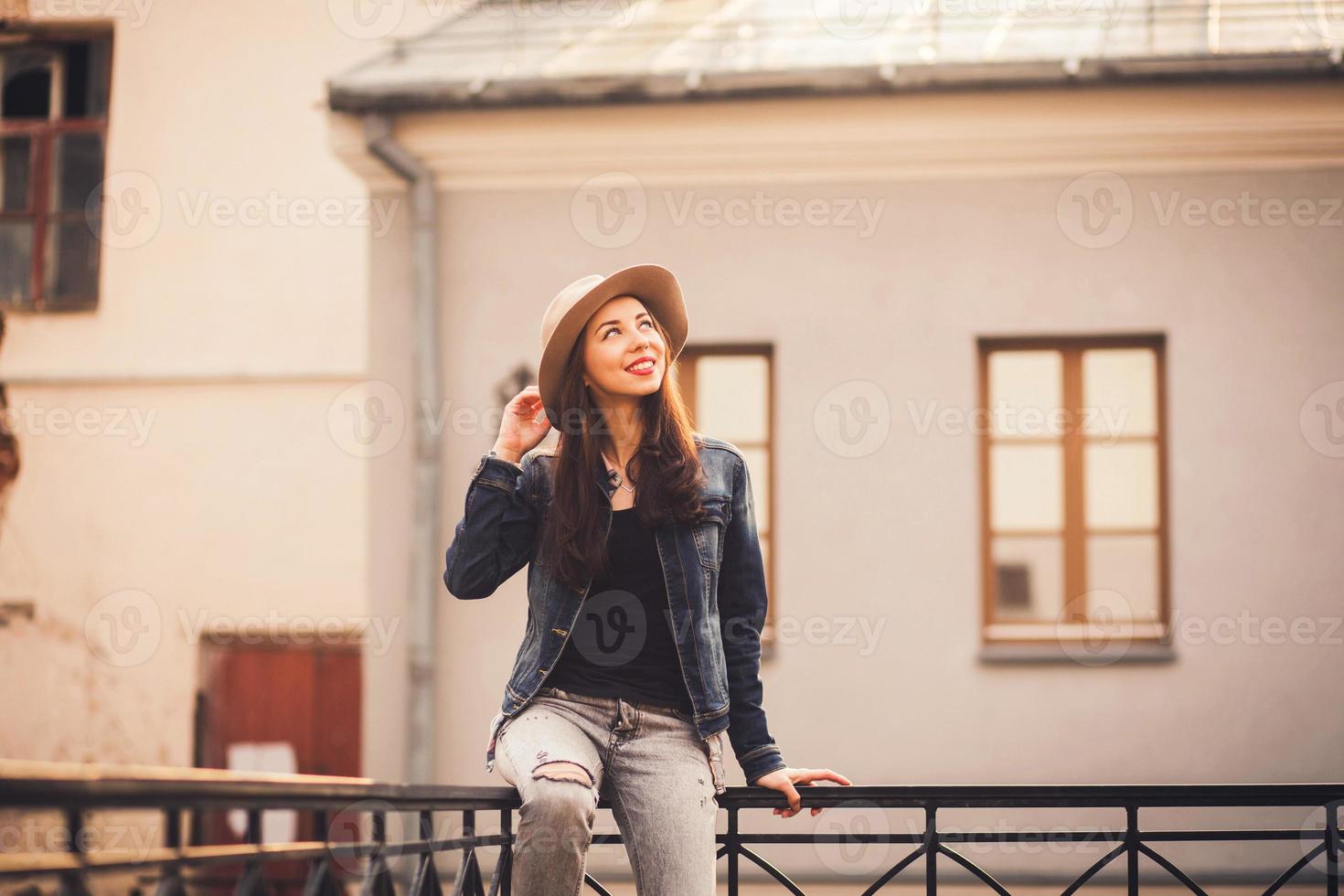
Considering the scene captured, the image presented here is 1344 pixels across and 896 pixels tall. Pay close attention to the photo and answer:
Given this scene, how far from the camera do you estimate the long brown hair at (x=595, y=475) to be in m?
2.84

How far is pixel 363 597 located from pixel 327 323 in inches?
96.0

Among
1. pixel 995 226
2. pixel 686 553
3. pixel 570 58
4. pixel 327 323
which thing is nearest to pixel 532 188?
pixel 570 58

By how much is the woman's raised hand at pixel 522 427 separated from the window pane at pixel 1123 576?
16.3ft

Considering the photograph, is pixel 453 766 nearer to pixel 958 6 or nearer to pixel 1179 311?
pixel 1179 311

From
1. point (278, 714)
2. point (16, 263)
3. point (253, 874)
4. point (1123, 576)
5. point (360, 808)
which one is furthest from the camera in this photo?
point (16, 263)

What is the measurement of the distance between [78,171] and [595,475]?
10.5 meters

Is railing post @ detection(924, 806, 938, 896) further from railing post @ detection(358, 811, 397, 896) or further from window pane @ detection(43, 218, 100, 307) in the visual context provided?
window pane @ detection(43, 218, 100, 307)

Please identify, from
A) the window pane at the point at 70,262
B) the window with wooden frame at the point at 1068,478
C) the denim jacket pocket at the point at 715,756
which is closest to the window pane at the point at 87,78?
the window pane at the point at 70,262

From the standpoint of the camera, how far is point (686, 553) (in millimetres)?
2902

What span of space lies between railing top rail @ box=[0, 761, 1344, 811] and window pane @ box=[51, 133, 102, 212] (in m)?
10.0

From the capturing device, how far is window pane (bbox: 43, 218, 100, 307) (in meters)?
11.5

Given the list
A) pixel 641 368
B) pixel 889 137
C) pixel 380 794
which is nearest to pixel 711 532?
pixel 641 368

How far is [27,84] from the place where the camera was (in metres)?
11.7

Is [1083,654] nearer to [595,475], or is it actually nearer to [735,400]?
[735,400]
